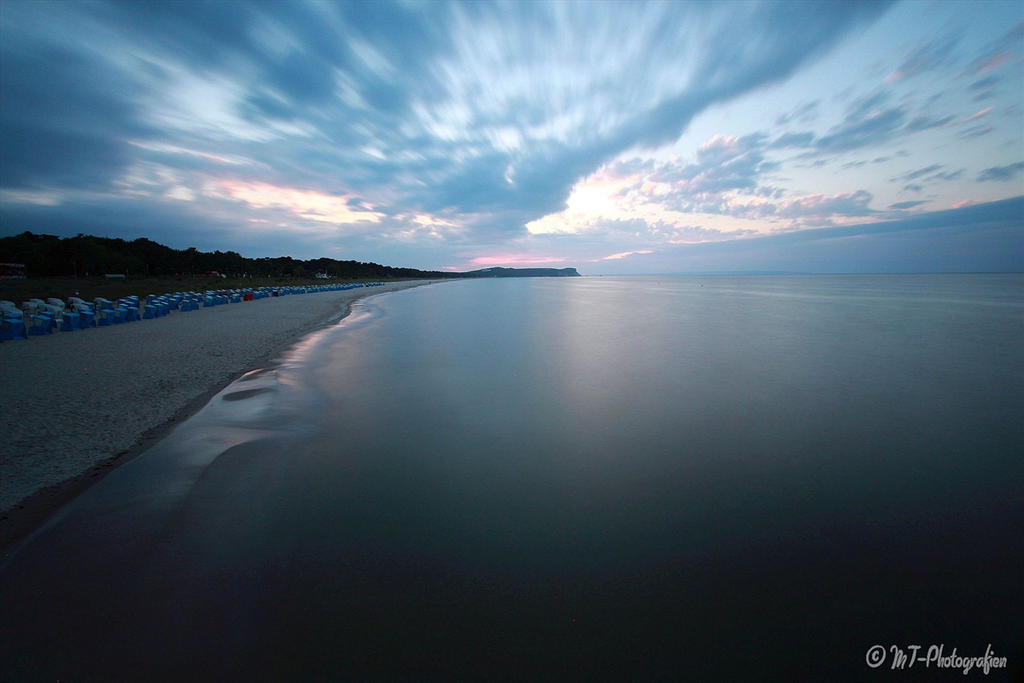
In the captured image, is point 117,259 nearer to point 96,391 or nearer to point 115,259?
point 115,259

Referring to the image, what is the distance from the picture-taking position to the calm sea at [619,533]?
277 centimetres

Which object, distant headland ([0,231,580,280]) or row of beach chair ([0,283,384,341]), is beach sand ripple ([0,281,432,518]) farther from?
distant headland ([0,231,580,280])

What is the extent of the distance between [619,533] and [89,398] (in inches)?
351

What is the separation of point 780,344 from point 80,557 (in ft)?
59.6

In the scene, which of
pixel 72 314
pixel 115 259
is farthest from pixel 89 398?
pixel 115 259

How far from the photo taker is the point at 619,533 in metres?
3.97

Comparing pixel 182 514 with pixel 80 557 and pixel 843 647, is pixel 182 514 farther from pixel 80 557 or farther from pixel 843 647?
pixel 843 647

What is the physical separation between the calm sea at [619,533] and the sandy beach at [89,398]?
4.16 feet

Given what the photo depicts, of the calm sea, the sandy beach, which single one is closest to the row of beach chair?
the sandy beach

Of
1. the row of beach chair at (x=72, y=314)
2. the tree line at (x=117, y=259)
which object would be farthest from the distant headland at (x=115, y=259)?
the row of beach chair at (x=72, y=314)

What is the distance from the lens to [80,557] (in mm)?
3432

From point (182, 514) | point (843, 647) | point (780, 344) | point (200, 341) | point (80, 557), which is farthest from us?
point (780, 344)

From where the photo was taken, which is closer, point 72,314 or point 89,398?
point 89,398

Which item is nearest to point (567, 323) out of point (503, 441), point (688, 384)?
point (688, 384)
